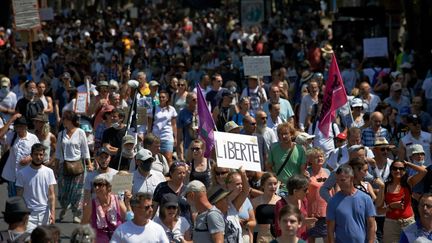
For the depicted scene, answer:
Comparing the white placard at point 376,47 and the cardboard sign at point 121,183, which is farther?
the white placard at point 376,47

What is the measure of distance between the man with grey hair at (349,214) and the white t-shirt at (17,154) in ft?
16.0

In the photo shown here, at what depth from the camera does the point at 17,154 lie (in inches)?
A: 624

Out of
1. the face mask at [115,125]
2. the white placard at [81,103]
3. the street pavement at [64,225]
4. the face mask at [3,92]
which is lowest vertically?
the street pavement at [64,225]

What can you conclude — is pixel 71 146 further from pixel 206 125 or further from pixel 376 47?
pixel 376 47

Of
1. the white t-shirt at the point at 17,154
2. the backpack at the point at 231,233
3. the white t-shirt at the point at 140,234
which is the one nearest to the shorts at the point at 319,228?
the backpack at the point at 231,233

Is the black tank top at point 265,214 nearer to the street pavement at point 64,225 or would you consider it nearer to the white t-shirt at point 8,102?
the street pavement at point 64,225

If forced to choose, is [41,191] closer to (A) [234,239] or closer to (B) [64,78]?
(A) [234,239]

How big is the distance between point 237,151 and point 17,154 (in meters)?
3.44

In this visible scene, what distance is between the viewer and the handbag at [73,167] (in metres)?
16.4

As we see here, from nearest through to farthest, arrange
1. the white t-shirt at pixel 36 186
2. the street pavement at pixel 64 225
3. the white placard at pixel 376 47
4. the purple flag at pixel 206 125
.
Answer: the white t-shirt at pixel 36 186, the purple flag at pixel 206 125, the street pavement at pixel 64 225, the white placard at pixel 376 47

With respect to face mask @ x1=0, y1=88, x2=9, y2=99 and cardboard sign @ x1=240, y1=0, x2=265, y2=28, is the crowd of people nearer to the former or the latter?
face mask @ x1=0, y1=88, x2=9, y2=99

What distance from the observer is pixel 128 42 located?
37.4 metres

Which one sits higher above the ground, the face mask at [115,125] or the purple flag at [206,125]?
the purple flag at [206,125]

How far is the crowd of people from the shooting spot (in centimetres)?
1145
